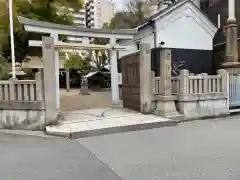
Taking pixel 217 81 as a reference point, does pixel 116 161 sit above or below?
below

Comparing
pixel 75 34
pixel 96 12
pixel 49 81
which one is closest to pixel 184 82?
pixel 49 81

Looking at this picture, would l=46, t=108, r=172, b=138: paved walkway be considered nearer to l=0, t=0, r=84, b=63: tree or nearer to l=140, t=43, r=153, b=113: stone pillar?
l=140, t=43, r=153, b=113: stone pillar

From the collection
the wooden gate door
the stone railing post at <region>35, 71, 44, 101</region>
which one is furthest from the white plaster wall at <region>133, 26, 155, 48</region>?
the stone railing post at <region>35, 71, 44, 101</region>

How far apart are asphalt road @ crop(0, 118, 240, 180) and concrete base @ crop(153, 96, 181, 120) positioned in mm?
1295

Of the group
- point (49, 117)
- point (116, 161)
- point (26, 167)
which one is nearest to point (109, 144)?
point (116, 161)

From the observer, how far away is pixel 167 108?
8.57 meters

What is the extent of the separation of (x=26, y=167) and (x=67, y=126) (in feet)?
9.92

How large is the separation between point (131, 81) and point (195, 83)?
8.42 feet

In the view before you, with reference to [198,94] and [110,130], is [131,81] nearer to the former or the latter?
[198,94]

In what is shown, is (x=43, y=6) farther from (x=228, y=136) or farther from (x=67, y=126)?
(x=228, y=136)

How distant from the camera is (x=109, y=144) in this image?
5.93 meters

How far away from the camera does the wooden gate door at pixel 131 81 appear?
9.66m

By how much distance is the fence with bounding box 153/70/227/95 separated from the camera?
8656 millimetres

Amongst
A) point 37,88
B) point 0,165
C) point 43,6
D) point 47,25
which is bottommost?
point 0,165
